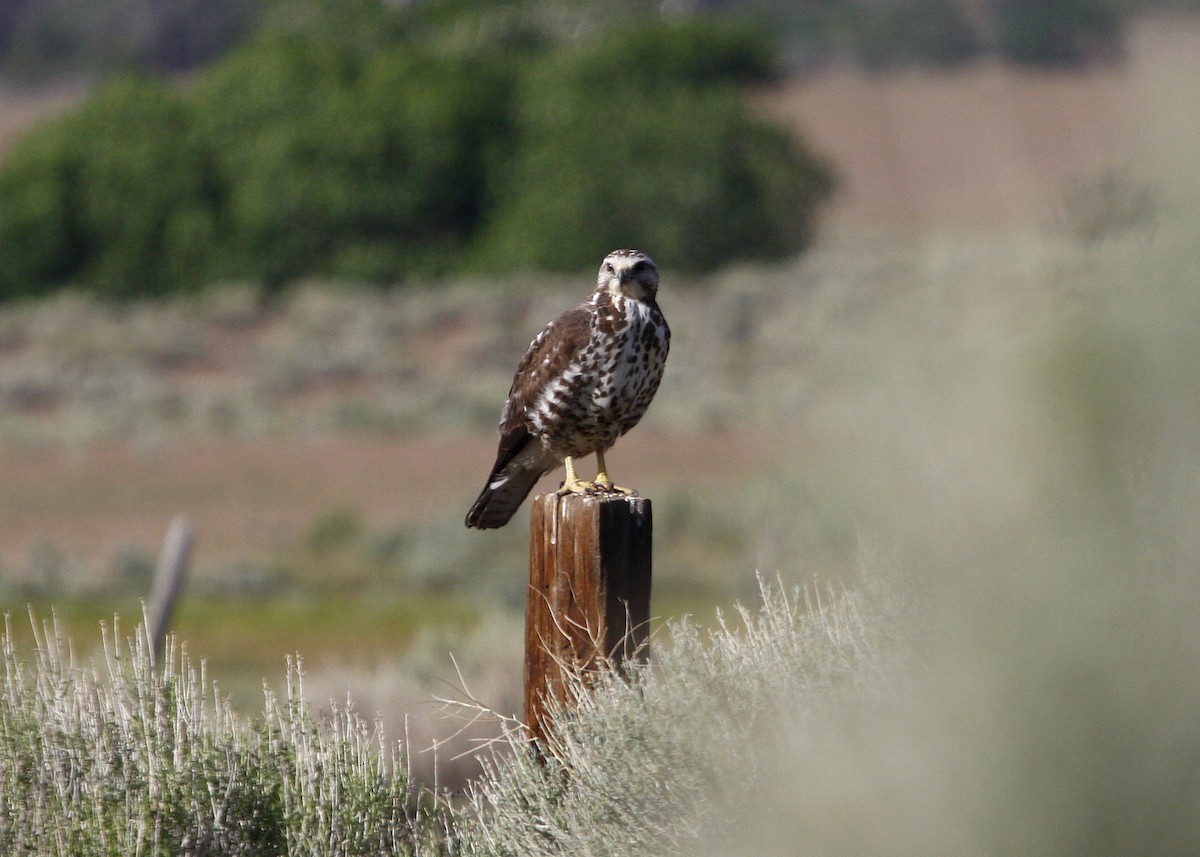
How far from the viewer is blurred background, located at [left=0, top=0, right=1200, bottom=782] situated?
16.5 metres

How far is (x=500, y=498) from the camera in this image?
6.09 meters

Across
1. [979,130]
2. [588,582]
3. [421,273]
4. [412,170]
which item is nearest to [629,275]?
[588,582]

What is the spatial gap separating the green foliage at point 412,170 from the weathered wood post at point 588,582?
104 ft

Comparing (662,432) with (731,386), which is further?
(731,386)

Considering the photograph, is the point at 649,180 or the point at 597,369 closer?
the point at 597,369

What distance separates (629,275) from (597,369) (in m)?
0.32

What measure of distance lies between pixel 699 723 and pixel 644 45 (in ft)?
119

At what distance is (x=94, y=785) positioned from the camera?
4652mm

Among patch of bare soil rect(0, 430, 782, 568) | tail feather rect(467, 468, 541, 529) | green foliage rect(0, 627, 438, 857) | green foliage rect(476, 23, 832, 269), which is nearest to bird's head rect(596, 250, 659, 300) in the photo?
tail feather rect(467, 468, 541, 529)

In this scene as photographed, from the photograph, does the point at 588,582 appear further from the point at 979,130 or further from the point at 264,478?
the point at 979,130

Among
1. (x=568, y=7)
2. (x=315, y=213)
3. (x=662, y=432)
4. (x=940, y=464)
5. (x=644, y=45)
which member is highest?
(x=568, y=7)

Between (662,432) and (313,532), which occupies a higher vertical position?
(662,432)

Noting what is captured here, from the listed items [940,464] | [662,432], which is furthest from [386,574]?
[940,464]

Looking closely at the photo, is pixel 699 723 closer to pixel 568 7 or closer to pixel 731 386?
pixel 731 386
